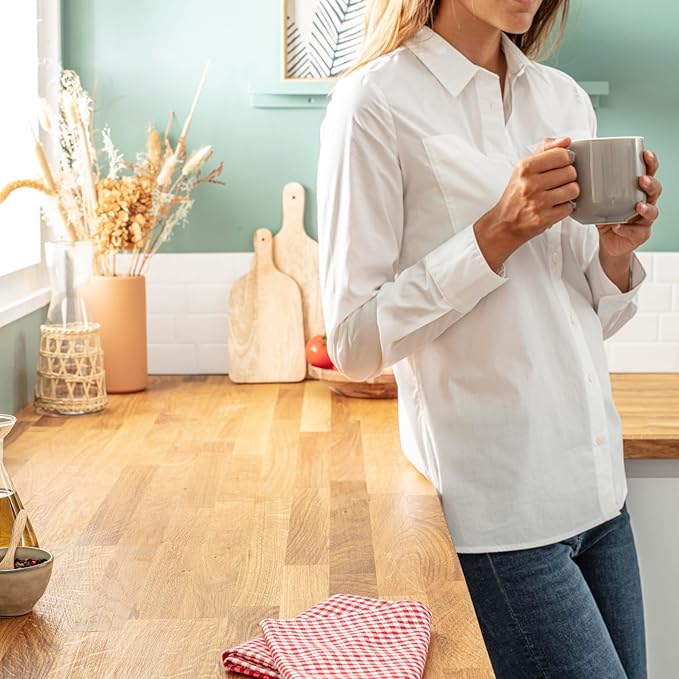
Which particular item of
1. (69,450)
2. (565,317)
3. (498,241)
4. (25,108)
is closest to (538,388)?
(565,317)

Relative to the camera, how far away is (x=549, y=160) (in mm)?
1277

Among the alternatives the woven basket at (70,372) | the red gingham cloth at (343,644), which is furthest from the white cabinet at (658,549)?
the woven basket at (70,372)

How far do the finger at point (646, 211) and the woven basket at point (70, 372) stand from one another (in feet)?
3.78

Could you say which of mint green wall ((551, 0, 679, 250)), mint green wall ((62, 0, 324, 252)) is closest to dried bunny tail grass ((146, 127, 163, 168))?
mint green wall ((62, 0, 324, 252))

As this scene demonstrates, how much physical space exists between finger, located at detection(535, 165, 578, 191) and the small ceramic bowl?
69cm

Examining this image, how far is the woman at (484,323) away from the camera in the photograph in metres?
1.38

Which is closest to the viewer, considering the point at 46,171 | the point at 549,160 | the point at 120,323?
the point at 549,160

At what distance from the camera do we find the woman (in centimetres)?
138

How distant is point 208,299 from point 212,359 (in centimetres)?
14

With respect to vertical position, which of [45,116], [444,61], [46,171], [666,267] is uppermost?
[444,61]

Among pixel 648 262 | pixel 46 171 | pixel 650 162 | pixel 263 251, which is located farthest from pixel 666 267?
pixel 46 171

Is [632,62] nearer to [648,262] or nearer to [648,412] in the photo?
[648,262]

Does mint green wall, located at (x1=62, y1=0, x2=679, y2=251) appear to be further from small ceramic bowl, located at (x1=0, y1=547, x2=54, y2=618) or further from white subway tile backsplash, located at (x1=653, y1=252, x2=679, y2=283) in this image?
small ceramic bowl, located at (x1=0, y1=547, x2=54, y2=618)

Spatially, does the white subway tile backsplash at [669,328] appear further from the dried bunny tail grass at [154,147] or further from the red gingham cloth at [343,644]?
the red gingham cloth at [343,644]
